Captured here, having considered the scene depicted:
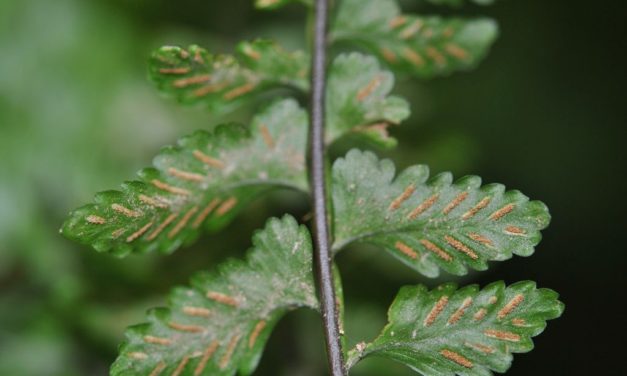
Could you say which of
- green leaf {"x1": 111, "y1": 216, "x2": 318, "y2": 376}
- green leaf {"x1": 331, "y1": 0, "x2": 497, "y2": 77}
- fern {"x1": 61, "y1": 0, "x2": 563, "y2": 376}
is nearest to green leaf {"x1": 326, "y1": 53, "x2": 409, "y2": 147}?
fern {"x1": 61, "y1": 0, "x2": 563, "y2": 376}

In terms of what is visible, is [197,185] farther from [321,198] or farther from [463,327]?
[463,327]

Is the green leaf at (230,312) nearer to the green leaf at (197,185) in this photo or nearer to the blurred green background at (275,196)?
the green leaf at (197,185)

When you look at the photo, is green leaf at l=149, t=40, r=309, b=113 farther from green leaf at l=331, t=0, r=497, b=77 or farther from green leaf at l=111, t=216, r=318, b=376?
green leaf at l=111, t=216, r=318, b=376

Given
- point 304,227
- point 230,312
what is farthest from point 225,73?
point 230,312

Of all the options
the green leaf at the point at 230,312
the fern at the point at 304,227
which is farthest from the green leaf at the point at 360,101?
the green leaf at the point at 230,312

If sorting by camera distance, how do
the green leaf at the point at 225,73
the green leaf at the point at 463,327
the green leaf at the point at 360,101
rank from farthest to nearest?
the green leaf at the point at 360,101 < the green leaf at the point at 225,73 < the green leaf at the point at 463,327
